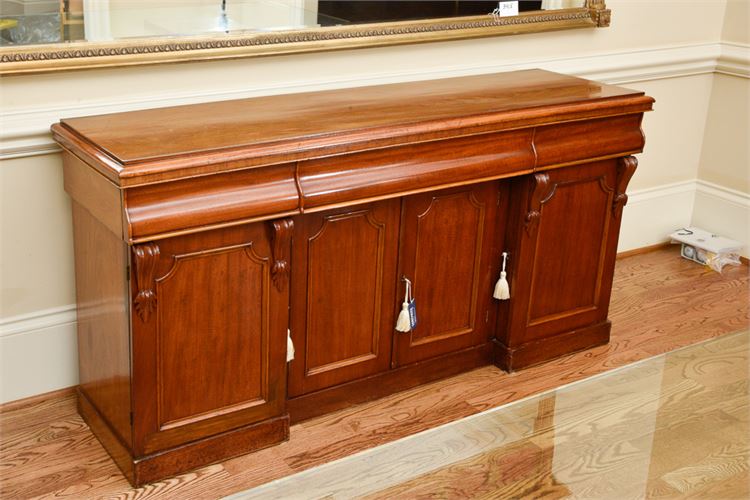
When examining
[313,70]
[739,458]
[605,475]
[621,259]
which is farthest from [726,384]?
[621,259]

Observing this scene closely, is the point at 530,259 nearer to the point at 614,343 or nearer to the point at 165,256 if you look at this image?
the point at 614,343

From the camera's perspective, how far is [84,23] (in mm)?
2684

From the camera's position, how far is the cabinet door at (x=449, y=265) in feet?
9.73

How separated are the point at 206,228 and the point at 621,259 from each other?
2434mm

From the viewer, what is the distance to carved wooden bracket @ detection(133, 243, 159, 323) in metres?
2.37

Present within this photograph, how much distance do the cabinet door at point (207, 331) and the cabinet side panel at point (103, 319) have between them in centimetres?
6

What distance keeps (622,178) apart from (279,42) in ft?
4.06

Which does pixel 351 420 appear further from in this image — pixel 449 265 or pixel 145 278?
pixel 145 278

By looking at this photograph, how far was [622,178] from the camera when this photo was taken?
3293mm

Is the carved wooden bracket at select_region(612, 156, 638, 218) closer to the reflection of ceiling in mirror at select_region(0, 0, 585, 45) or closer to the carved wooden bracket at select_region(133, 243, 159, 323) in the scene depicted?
the reflection of ceiling in mirror at select_region(0, 0, 585, 45)

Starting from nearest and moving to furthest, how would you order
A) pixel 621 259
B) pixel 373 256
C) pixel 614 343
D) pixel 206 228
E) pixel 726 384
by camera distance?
pixel 726 384 < pixel 206 228 < pixel 373 256 < pixel 614 343 < pixel 621 259

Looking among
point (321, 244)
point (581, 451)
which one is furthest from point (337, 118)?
point (581, 451)

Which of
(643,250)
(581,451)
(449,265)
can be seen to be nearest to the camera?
(581,451)

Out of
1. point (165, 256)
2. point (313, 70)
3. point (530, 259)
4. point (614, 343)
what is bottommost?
point (614, 343)
